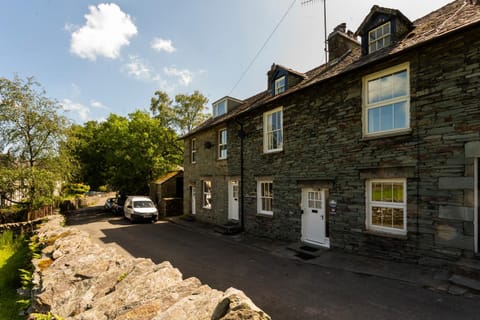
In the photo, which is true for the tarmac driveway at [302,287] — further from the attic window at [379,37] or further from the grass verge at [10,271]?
the attic window at [379,37]

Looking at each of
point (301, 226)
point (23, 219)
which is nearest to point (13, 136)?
point (23, 219)

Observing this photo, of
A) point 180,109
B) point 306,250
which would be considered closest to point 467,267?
point 306,250

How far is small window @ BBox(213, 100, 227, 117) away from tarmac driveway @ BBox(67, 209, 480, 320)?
10.8 meters

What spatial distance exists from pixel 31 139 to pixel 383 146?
817 inches

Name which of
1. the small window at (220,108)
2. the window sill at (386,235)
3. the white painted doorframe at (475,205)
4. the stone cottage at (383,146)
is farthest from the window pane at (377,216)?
the small window at (220,108)

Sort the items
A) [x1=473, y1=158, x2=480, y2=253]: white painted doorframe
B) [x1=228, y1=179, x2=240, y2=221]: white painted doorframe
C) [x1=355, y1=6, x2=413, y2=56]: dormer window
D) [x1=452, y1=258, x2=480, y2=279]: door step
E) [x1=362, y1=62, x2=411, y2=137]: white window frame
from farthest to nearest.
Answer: [x1=228, y1=179, x2=240, y2=221]: white painted doorframe → [x1=355, y1=6, x2=413, y2=56]: dormer window → [x1=362, y1=62, x2=411, y2=137]: white window frame → [x1=473, y1=158, x2=480, y2=253]: white painted doorframe → [x1=452, y1=258, x2=480, y2=279]: door step

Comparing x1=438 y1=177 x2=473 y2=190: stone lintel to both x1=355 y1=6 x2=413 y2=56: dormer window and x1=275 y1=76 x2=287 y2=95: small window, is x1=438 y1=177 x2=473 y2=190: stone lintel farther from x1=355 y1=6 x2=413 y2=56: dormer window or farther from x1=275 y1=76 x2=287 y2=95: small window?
Answer: x1=275 y1=76 x2=287 y2=95: small window

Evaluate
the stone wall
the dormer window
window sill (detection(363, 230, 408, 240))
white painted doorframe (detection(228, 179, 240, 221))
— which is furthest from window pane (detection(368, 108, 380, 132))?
the stone wall

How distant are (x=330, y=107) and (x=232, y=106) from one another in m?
9.96

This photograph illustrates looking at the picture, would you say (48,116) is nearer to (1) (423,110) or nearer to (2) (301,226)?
(2) (301,226)

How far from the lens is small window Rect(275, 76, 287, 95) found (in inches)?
464

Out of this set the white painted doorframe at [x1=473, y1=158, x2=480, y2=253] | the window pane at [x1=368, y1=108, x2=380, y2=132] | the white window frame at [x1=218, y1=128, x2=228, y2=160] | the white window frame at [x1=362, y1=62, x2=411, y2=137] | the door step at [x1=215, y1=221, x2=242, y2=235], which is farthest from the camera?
the white window frame at [x1=218, y1=128, x2=228, y2=160]

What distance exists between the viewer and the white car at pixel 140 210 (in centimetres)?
1739

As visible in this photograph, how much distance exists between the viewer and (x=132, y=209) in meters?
17.6
